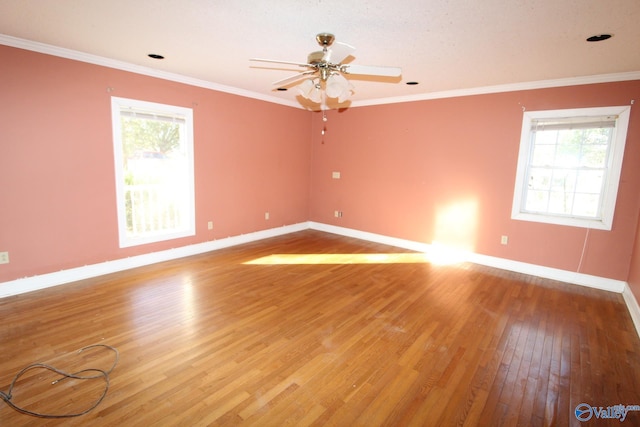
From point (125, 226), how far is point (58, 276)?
0.83 m

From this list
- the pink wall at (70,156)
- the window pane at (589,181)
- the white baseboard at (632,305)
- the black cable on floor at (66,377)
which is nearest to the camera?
the black cable on floor at (66,377)

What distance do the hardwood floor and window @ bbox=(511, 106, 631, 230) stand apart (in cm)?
92

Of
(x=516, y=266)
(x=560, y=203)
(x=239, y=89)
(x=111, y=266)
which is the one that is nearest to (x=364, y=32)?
(x=239, y=89)

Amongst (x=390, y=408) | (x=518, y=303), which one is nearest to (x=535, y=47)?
(x=518, y=303)

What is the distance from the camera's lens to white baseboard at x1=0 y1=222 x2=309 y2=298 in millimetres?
3246

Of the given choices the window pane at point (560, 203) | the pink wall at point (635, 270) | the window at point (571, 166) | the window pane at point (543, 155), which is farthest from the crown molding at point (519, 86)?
the pink wall at point (635, 270)

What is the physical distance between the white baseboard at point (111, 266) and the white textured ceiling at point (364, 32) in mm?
2335

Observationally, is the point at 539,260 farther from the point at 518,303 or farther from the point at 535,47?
the point at 535,47

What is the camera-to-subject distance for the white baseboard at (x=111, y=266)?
3.25m

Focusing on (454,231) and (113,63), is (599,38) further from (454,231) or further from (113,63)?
(113,63)

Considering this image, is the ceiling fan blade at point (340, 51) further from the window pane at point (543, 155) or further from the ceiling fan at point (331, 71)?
the window pane at point (543, 155)

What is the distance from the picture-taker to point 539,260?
4.21 meters

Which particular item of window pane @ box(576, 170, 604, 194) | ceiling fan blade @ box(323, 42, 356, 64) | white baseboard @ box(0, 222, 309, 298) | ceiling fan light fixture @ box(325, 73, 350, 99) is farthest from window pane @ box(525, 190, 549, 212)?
white baseboard @ box(0, 222, 309, 298)

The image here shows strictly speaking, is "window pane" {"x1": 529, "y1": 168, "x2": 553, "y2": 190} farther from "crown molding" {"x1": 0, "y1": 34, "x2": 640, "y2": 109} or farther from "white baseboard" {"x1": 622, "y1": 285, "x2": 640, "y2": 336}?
"white baseboard" {"x1": 622, "y1": 285, "x2": 640, "y2": 336}
